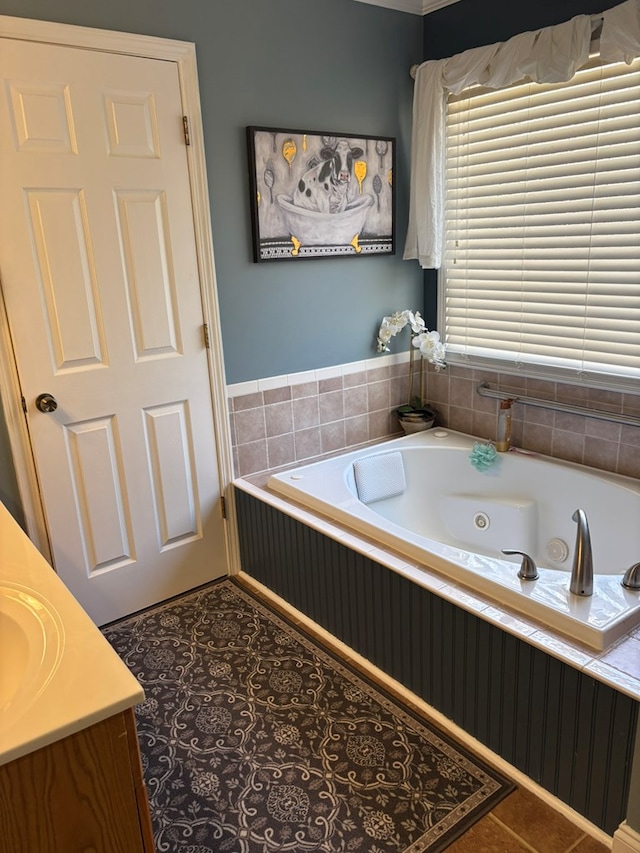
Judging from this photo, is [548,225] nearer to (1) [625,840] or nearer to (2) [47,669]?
(1) [625,840]

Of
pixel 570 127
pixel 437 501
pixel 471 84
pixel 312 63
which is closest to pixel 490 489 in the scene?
pixel 437 501

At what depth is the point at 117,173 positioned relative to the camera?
239cm

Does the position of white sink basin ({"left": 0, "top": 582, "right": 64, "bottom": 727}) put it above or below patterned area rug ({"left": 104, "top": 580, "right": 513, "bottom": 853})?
above

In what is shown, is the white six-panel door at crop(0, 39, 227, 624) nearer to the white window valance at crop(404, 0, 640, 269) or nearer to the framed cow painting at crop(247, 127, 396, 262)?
the framed cow painting at crop(247, 127, 396, 262)

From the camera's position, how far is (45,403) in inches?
93.1

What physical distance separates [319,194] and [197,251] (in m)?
0.64

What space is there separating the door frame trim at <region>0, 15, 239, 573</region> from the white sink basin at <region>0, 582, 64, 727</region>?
1.15m

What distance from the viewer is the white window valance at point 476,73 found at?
2.27 m

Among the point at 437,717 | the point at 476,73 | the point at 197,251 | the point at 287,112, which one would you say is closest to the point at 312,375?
the point at 197,251

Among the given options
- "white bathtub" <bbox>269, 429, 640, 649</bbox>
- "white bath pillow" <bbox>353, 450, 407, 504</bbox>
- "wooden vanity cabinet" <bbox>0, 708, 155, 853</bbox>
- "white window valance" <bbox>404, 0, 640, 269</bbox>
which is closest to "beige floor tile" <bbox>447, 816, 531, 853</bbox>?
"white bathtub" <bbox>269, 429, 640, 649</bbox>

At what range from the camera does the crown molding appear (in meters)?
2.92

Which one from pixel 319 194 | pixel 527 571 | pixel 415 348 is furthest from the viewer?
pixel 415 348

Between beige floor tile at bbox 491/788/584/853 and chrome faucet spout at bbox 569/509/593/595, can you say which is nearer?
beige floor tile at bbox 491/788/584/853

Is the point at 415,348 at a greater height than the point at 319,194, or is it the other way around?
the point at 319,194
